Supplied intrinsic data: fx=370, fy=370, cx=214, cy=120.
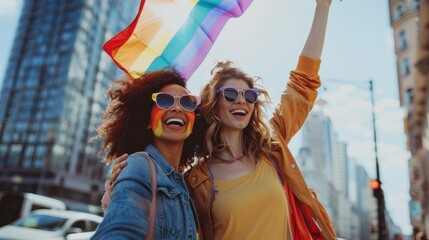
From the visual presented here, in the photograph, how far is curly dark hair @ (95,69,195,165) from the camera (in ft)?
8.41

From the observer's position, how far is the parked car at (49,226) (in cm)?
911

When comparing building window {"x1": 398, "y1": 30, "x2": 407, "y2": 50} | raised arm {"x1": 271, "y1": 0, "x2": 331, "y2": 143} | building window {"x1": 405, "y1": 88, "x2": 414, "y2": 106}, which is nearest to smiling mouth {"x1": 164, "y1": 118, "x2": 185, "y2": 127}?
raised arm {"x1": 271, "y1": 0, "x2": 331, "y2": 143}

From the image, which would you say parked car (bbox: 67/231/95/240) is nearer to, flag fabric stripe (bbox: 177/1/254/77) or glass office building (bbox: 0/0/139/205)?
flag fabric stripe (bbox: 177/1/254/77)

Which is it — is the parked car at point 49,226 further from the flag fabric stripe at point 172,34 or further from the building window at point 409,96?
the building window at point 409,96

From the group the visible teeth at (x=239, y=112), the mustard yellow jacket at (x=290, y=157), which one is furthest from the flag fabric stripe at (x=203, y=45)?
the mustard yellow jacket at (x=290, y=157)

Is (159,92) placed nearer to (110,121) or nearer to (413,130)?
(110,121)

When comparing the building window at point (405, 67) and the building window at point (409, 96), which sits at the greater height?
the building window at point (405, 67)

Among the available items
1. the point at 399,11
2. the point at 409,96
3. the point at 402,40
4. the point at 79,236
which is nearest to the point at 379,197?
the point at 79,236

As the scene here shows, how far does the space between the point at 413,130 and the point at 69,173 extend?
1949 inches

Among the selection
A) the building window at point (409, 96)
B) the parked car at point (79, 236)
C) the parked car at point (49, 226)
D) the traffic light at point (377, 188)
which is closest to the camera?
the parked car at point (79, 236)

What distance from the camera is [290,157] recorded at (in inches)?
116

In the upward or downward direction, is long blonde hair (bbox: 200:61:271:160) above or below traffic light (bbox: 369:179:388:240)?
above

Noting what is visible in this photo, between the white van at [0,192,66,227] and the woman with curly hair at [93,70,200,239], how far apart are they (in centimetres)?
1455

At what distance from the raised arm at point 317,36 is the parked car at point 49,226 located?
26.8ft
